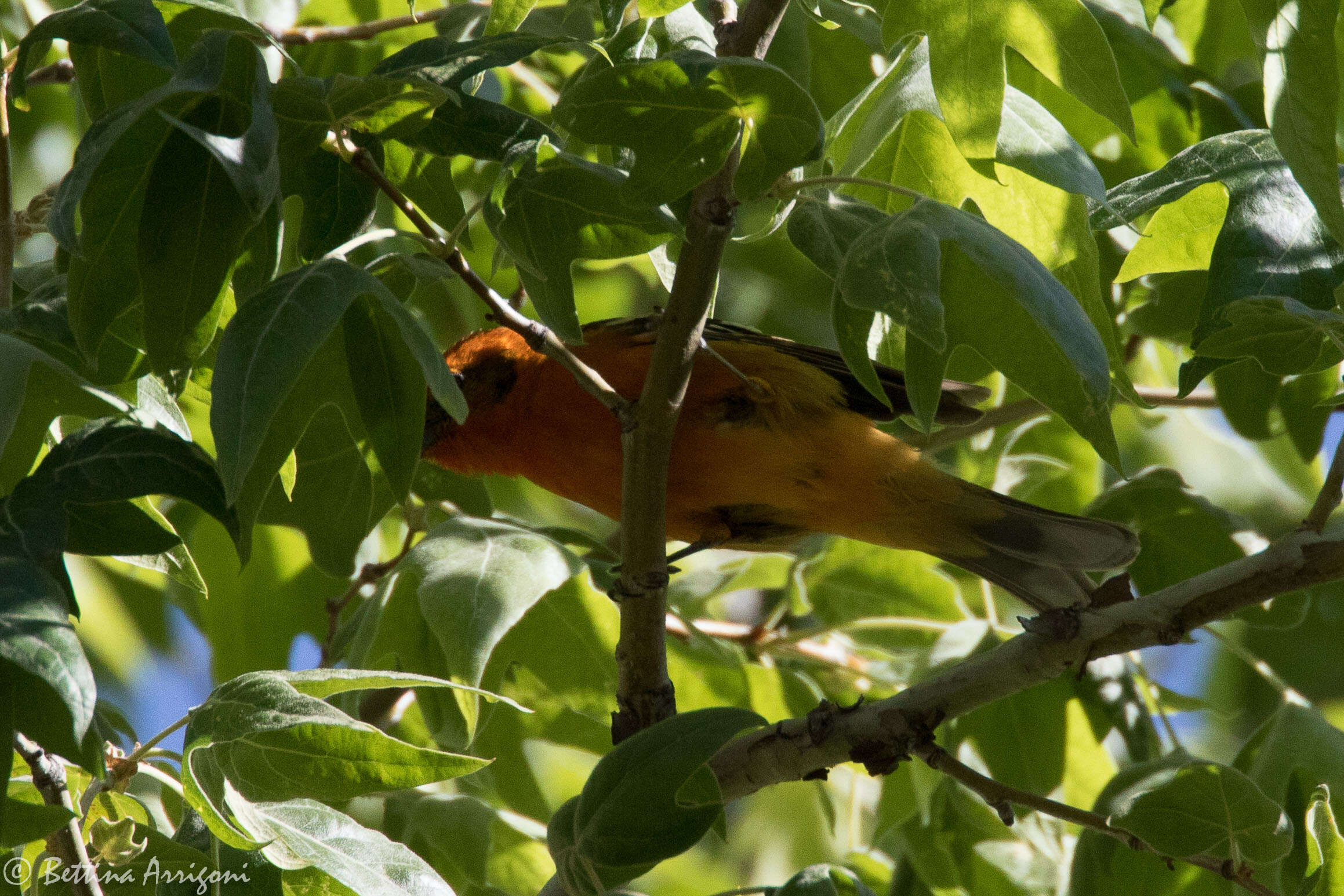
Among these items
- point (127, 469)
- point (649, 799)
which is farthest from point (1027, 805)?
point (127, 469)

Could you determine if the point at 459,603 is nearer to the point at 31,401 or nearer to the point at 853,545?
the point at 31,401

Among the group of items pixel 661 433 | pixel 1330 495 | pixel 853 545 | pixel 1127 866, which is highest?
pixel 661 433

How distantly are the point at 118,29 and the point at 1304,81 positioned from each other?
168 cm

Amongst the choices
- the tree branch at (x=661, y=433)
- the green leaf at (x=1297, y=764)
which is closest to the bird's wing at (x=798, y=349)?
the tree branch at (x=661, y=433)

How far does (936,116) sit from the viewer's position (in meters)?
2.41

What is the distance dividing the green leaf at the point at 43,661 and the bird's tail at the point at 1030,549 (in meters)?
2.95

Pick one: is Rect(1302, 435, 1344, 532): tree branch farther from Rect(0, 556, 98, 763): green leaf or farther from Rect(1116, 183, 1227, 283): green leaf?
Rect(0, 556, 98, 763): green leaf

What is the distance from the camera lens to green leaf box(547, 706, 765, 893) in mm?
2211

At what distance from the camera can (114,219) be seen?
2.02 meters

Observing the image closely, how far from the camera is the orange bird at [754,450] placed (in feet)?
12.4

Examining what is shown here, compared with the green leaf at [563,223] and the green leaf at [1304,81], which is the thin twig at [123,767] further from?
the green leaf at [1304,81]

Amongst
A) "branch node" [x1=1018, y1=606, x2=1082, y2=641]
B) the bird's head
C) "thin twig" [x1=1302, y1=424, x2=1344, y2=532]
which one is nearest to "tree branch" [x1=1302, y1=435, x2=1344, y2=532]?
"thin twig" [x1=1302, y1=424, x2=1344, y2=532]

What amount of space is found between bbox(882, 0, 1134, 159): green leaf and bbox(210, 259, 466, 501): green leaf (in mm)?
916

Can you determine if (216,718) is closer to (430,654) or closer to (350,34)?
(430,654)
